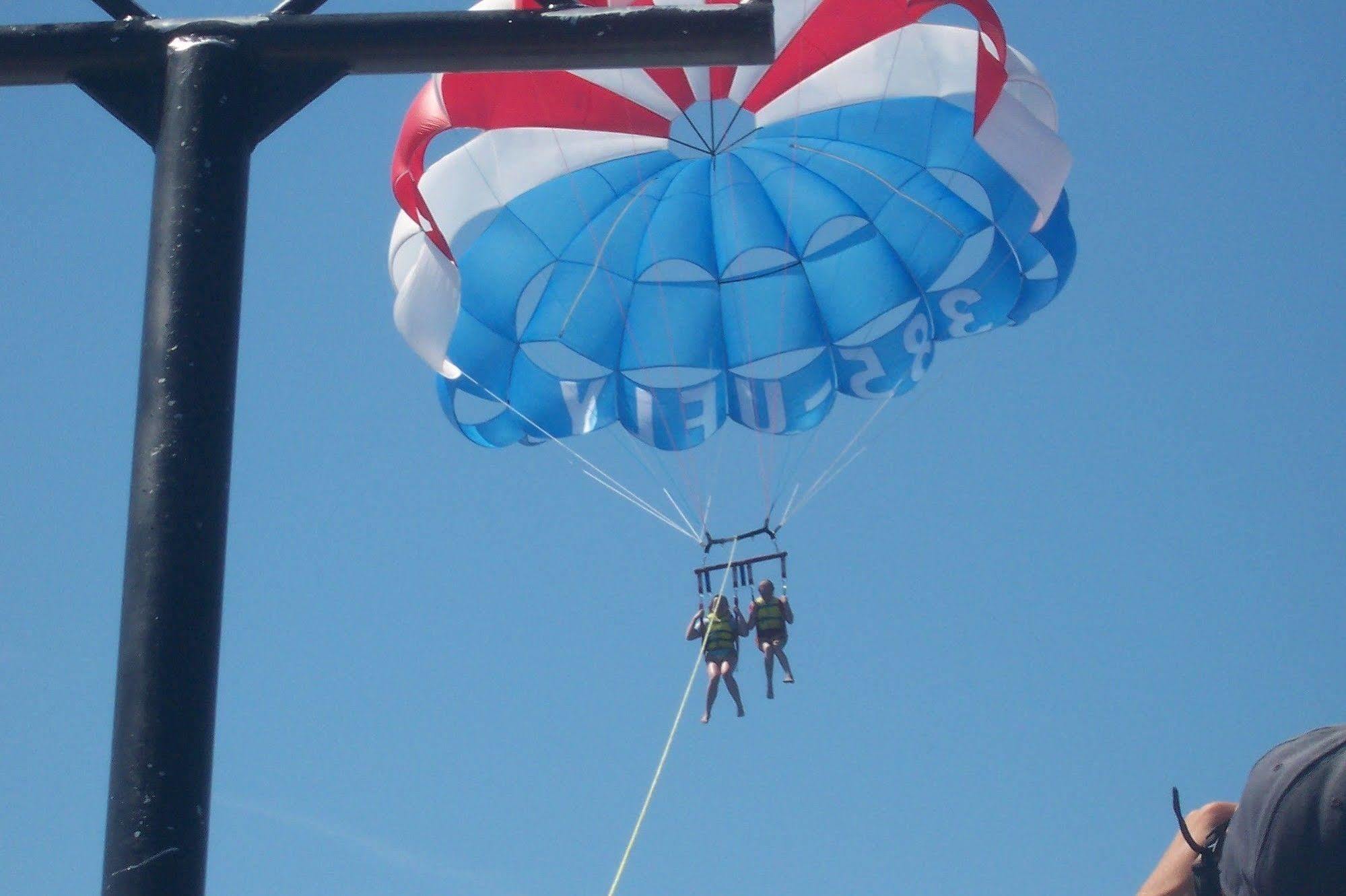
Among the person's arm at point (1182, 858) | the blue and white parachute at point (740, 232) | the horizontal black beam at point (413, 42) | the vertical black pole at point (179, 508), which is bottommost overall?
the person's arm at point (1182, 858)

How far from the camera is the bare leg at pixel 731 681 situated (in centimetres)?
1114

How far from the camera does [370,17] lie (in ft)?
7.03

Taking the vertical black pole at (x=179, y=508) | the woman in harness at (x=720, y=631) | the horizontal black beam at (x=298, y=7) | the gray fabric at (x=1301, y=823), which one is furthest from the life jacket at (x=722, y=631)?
the gray fabric at (x=1301, y=823)

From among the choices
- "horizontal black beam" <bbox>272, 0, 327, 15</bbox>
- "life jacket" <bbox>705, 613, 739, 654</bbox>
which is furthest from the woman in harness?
"horizontal black beam" <bbox>272, 0, 327, 15</bbox>

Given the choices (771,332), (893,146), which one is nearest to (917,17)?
(893,146)

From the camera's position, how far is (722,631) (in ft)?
36.1

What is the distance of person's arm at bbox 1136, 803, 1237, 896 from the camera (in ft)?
5.96

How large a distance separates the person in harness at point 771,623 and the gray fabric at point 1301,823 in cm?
939

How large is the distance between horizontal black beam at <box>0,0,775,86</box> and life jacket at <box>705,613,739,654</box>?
896 cm

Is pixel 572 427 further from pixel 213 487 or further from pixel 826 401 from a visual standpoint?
pixel 213 487

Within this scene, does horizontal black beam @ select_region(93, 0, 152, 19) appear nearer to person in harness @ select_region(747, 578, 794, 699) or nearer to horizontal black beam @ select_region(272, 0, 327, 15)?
horizontal black beam @ select_region(272, 0, 327, 15)

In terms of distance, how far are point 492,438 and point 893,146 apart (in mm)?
3193

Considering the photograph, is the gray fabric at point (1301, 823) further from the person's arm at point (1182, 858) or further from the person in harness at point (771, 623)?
the person in harness at point (771, 623)

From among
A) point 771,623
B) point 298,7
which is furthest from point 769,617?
point 298,7
